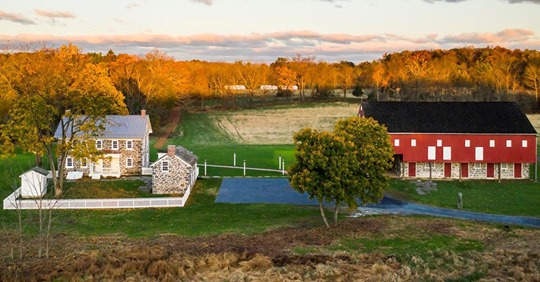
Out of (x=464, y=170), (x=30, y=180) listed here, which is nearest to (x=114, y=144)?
(x=30, y=180)

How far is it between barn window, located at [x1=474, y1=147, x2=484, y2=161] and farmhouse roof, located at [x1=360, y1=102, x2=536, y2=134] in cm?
158

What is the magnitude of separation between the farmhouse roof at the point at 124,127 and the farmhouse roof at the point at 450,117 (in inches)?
855

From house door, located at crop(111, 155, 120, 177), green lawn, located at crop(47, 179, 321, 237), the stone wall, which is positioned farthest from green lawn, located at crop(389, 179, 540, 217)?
house door, located at crop(111, 155, 120, 177)

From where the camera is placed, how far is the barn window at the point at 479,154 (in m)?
52.6

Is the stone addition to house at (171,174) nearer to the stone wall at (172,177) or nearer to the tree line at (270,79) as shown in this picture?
the stone wall at (172,177)

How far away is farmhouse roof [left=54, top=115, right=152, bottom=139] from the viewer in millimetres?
52059

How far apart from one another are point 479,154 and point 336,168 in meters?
25.0

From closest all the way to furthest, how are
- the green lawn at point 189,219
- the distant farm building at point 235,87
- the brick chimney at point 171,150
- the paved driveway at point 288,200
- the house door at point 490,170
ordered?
1. the green lawn at point 189,219
2. the paved driveway at point 288,200
3. the brick chimney at point 171,150
4. the house door at point 490,170
5. the distant farm building at point 235,87

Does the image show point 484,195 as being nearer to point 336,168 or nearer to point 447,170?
point 447,170

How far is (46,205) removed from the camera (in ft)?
128

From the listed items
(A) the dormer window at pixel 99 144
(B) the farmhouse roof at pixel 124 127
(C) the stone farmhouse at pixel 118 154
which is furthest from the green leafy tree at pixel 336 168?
(A) the dormer window at pixel 99 144

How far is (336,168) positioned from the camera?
108 ft

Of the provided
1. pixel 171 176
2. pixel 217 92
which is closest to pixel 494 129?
pixel 171 176

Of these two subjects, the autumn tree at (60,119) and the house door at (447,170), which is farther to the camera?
the house door at (447,170)
